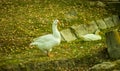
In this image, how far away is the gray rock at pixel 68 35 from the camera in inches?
854

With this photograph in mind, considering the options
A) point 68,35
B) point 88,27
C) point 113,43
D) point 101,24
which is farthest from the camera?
point 101,24

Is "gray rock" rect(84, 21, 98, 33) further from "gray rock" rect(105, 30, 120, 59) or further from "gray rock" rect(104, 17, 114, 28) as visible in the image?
"gray rock" rect(105, 30, 120, 59)

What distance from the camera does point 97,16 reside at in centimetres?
2728

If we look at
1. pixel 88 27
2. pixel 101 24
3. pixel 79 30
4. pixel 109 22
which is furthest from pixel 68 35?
pixel 109 22

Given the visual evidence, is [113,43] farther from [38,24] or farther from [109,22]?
[109,22]

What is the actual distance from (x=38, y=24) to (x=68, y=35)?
214 centimetres

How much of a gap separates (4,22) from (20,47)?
4.10m

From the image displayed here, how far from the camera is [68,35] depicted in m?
22.1

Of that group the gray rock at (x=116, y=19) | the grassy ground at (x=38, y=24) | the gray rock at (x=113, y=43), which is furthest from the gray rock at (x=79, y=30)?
the gray rock at (x=113, y=43)

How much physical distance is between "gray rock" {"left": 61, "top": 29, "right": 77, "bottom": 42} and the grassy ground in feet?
1.74

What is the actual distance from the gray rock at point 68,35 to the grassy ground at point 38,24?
532mm

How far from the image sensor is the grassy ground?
17677mm

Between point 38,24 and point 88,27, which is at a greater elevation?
point 38,24

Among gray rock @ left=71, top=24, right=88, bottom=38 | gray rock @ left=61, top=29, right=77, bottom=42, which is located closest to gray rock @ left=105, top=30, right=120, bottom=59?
gray rock @ left=61, top=29, right=77, bottom=42
